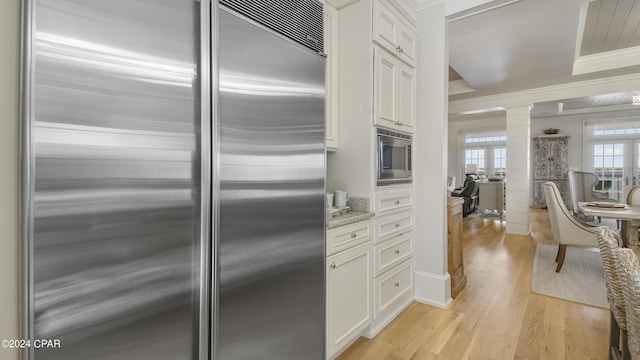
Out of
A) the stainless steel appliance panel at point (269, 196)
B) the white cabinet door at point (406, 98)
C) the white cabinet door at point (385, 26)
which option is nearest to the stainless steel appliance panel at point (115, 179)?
the stainless steel appliance panel at point (269, 196)

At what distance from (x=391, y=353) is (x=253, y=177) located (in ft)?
5.31

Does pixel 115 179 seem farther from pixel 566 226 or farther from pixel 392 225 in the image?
pixel 566 226

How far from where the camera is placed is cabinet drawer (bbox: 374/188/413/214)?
224cm

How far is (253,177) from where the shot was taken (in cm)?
119

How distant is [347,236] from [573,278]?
310cm

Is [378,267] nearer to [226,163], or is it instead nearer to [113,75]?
[226,163]

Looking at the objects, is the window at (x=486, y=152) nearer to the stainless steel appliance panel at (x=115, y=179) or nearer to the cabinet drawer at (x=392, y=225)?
the cabinet drawer at (x=392, y=225)

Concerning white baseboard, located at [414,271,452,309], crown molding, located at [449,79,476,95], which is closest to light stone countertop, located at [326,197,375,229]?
white baseboard, located at [414,271,452,309]

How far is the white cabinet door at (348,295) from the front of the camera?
1764 mm

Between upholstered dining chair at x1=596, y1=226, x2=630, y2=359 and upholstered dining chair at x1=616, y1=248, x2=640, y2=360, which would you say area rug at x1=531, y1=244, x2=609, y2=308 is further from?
upholstered dining chair at x1=616, y1=248, x2=640, y2=360

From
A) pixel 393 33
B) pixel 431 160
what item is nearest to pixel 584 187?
pixel 431 160

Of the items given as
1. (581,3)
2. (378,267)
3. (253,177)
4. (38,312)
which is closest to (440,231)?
(378,267)

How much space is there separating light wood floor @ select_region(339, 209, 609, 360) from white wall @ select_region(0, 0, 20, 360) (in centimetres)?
174

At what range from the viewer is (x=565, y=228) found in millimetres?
3480
